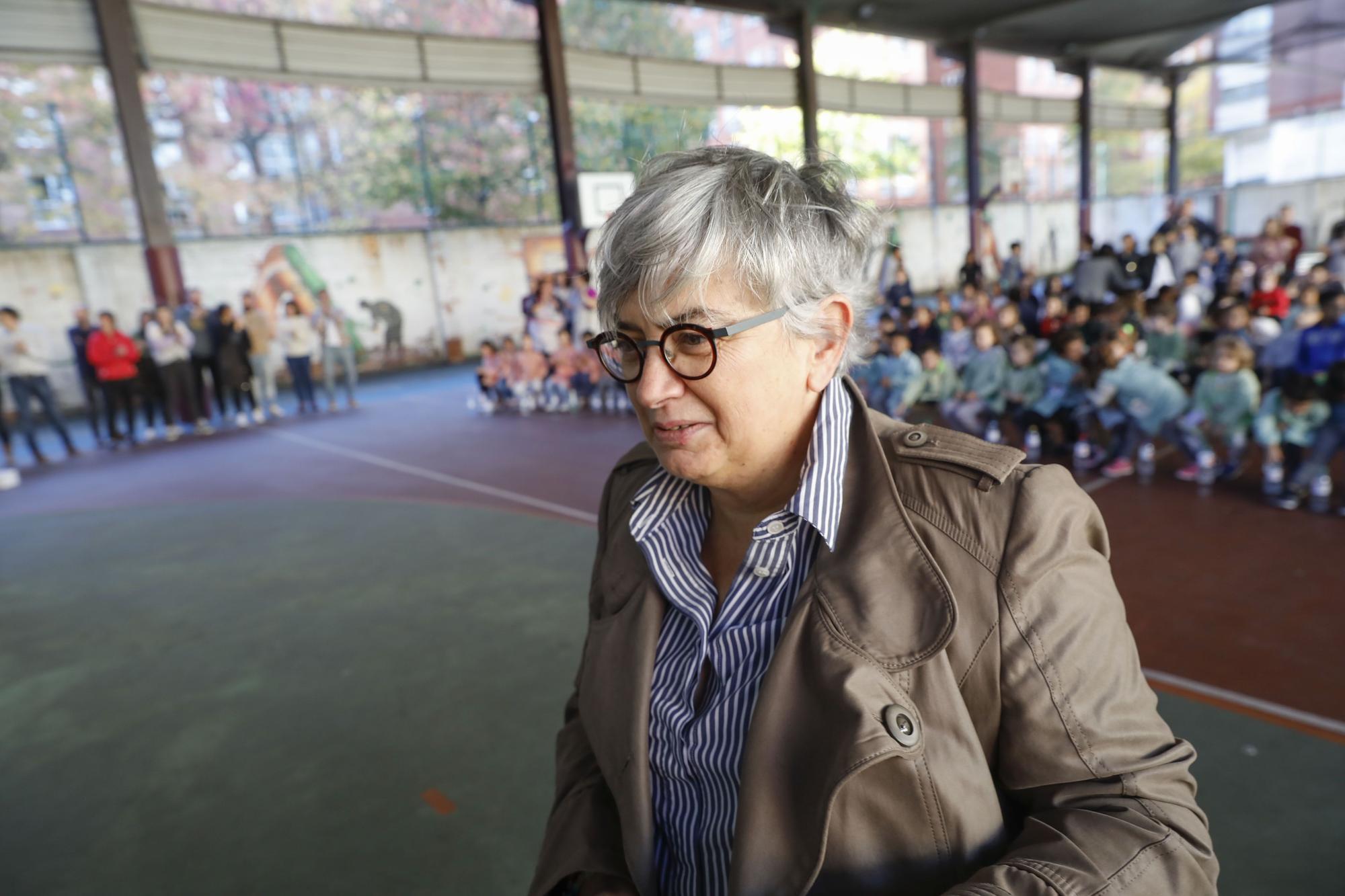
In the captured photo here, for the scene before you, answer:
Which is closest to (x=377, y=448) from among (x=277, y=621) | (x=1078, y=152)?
(x=277, y=621)

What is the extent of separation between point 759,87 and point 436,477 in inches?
411

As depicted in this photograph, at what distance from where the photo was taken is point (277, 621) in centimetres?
404

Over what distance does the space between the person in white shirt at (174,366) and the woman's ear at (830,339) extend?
991 centimetres

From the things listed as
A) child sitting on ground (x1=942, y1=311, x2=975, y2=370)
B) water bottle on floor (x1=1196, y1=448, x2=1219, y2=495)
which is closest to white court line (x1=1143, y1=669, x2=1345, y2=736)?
water bottle on floor (x1=1196, y1=448, x2=1219, y2=495)

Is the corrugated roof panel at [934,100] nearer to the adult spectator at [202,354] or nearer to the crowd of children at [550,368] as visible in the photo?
the crowd of children at [550,368]

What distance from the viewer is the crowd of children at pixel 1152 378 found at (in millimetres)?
4887

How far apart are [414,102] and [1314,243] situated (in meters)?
22.1

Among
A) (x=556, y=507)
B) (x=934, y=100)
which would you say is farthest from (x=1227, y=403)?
(x=934, y=100)

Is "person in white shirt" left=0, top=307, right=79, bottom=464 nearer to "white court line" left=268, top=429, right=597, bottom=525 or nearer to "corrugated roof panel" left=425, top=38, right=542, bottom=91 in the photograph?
"white court line" left=268, top=429, right=597, bottom=525

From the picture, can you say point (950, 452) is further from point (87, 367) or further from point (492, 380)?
point (87, 367)

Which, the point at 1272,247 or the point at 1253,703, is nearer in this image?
the point at 1253,703

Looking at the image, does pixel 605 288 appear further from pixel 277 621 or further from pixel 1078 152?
pixel 1078 152

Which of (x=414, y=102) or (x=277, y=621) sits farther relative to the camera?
(x=414, y=102)

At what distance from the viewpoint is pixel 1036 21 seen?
16.9 metres
